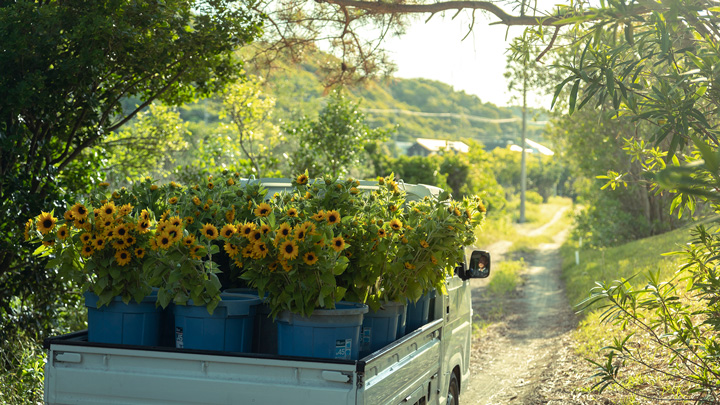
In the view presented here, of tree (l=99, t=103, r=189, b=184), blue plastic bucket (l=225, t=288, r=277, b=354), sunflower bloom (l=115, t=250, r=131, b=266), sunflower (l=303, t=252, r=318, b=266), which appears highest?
tree (l=99, t=103, r=189, b=184)

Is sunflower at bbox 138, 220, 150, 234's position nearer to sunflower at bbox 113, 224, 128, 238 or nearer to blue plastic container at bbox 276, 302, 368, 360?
sunflower at bbox 113, 224, 128, 238

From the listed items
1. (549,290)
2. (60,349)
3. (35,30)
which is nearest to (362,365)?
(60,349)

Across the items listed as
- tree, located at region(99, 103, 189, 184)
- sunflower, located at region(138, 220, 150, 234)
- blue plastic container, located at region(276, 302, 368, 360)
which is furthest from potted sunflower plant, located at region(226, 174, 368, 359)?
tree, located at region(99, 103, 189, 184)

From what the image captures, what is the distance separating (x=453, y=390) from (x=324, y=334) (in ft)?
9.22

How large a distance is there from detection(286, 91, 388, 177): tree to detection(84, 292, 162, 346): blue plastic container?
10.4 meters

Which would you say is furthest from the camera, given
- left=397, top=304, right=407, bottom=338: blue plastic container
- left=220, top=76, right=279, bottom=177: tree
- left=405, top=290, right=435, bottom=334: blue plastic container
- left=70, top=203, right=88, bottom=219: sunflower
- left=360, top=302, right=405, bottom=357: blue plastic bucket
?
left=220, top=76, right=279, bottom=177: tree

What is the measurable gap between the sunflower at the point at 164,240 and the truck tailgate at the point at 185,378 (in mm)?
522

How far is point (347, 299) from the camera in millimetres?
3795

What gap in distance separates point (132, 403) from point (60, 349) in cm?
50

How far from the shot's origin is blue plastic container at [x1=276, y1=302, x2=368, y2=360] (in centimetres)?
337

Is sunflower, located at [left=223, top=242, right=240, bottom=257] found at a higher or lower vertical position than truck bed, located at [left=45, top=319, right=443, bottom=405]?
higher

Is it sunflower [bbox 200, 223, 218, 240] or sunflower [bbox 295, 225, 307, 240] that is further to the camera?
sunflower [bbox 200, 223, 218, 240]

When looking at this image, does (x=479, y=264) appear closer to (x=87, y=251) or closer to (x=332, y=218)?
(x=332, y=218)

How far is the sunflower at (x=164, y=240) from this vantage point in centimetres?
334
